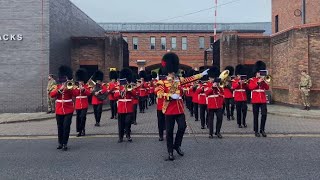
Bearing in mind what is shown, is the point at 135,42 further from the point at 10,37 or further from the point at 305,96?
the point at 305,96

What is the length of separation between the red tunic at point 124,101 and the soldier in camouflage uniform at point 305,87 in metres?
9.94

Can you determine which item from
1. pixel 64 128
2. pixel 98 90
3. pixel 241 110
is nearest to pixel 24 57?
pixel 98 90

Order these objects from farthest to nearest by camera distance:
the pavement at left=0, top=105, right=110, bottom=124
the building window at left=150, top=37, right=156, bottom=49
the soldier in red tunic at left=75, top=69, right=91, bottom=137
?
1. the building window at left=150, top=37, right=156, bottom=49
2. the pavement at left=0, top=105, right=110, bottom=124
3. the soldier in red tunic at left=75, top=69, right=91, bottom=137

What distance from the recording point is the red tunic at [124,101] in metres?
9.70

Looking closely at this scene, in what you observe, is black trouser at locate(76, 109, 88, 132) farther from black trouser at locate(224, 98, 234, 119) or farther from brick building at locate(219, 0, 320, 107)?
brick building at locate(219, 0, 320, 107)

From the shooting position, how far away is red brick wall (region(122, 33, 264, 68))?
52406 millimetres

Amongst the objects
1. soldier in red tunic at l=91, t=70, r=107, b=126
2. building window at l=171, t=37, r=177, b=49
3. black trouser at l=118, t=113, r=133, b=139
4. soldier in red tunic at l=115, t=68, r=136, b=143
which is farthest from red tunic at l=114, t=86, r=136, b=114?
building window at l=171, t=37, r=177, b=49

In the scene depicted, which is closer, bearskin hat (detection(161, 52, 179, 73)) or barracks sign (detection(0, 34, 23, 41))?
bearskin hat (detection(161, 52, 179, 73))

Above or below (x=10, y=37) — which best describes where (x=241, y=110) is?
below

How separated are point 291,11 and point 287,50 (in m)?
8.12

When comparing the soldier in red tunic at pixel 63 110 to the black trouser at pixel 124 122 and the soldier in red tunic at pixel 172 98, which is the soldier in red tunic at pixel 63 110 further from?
the soldier in red tunic at pixel 172 98

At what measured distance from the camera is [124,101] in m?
9.74

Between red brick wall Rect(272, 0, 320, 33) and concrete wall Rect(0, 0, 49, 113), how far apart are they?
16122mm

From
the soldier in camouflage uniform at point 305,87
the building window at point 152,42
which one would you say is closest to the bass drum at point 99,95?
the soldier in camouflage uniform at point 305,87
